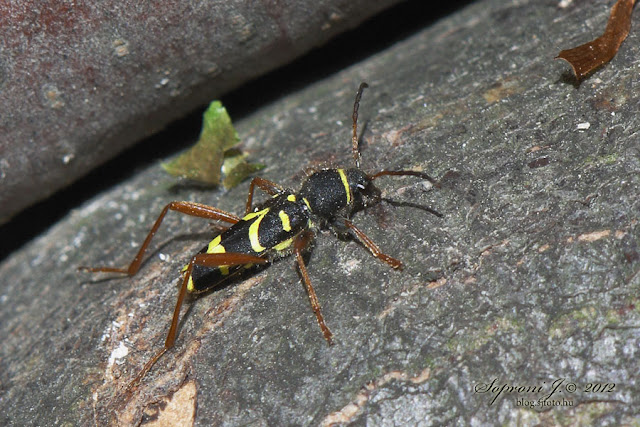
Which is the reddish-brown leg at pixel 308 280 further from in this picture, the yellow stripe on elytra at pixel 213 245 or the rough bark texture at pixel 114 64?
the rough bark texture at pixel 114 64

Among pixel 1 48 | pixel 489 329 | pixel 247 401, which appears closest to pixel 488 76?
pixel 489 329

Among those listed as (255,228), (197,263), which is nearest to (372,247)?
(255,228)

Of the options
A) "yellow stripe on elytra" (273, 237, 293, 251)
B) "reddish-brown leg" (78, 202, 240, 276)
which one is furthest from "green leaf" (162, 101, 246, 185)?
"yellow stripe on elytra" (273, 237, 293, 251)

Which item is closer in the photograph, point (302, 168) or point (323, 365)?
point (323, 365)

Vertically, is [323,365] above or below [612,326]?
above

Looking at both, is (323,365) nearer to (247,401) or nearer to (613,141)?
(247,401)

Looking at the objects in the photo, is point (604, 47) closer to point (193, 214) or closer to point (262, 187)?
point (262, 187)

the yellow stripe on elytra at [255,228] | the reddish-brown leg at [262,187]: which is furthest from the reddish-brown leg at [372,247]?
the reddish-brown leg at [262,187]
